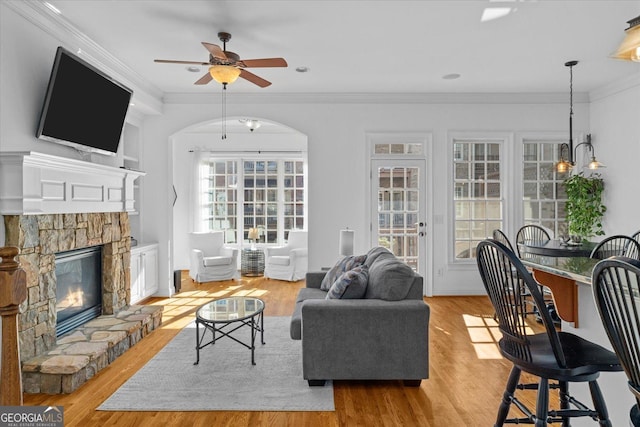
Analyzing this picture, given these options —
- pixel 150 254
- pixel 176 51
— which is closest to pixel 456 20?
pixel 176 51

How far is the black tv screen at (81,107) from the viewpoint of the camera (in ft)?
10.3

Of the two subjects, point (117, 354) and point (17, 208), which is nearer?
point (17, 208)

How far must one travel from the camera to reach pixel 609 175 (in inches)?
210

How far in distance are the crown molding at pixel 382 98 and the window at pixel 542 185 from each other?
667 millimetres

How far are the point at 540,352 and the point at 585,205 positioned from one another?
4.67 metres

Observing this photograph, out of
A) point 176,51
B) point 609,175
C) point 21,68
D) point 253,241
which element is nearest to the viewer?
point 21,68

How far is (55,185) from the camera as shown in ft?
10.3

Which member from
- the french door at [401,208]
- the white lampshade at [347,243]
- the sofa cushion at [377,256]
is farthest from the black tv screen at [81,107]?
the french door at [401,208]

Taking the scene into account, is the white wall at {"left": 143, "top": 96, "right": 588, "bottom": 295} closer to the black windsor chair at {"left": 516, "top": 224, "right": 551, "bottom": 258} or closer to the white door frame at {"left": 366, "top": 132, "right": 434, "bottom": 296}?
the white door frame at {"left": 366, "top": 132, "right": 434, "bottom": 296}

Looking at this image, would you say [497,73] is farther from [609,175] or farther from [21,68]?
[21,68]

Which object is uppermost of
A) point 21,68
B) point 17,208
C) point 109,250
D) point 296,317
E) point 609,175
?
point 21,68

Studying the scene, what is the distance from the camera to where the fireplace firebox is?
347 cm

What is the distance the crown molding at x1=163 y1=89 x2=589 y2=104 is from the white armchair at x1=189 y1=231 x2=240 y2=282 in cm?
255

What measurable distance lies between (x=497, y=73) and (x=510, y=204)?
1.95m
